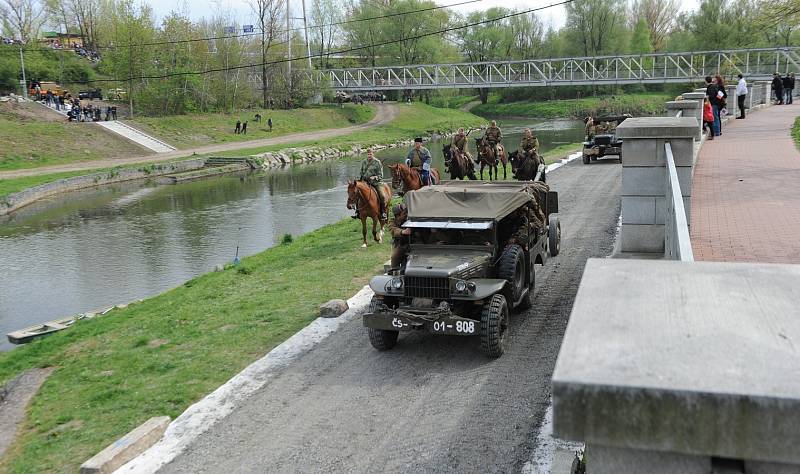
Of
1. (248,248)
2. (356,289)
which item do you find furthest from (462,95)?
(356,289)

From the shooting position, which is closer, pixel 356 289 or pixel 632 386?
pixel 632 386

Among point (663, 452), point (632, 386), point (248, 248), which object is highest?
point (632, 386)

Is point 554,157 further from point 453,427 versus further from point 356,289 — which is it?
point 453,427

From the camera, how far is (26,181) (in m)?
39.2

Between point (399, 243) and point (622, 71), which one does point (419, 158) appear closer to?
point (399, 243)

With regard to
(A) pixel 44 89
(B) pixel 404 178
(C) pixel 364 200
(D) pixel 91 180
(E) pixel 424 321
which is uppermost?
(A) pixel 44 89

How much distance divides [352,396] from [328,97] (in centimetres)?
7907

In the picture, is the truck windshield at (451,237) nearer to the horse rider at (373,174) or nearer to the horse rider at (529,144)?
the horse rider at (373,174)

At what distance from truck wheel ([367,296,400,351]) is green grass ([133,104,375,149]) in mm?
49694

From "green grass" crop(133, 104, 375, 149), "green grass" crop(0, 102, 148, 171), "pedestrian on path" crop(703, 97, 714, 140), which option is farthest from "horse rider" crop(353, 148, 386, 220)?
"green grass" crop(133, 104, 375, 149)

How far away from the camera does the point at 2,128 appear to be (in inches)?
1923

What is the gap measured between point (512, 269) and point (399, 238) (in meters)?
1.90

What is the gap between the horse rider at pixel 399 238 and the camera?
449 inches

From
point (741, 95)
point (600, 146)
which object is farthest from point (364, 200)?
point (741, 95)
